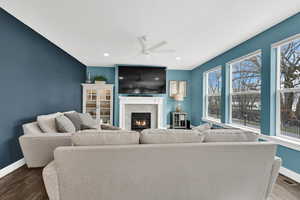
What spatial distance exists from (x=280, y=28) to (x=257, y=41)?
0.53 m

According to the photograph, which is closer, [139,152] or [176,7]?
[139,152]

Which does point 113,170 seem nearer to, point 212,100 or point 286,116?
point 286,116

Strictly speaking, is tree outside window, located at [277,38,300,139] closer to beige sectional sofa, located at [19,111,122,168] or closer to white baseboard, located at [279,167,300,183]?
white baseboard, located at [279,167,300,183]

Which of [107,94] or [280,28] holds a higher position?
[280,28]

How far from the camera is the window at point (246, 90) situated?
3.50 m

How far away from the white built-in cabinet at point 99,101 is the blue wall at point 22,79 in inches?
66.3

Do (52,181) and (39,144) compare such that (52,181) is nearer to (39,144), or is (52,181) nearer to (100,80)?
(39,144)

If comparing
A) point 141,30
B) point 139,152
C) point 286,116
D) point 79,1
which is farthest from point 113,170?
point 286,116

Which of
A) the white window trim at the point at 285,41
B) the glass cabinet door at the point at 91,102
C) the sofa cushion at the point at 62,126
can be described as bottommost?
the sofa cushion at the point at 62,126

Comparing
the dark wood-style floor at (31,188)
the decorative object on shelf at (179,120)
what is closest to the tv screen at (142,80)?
the decorative object on shelf at (179,120)

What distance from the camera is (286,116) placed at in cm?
279

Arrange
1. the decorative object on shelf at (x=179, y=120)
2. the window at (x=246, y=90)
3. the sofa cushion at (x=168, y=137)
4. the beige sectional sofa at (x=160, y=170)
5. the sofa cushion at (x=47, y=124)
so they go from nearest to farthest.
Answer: the beige sectional sofa at (x=160, y=170), the sofa cushion at (x=168, y=137), the sofa cushion at (x=47, y=124), the window at (x=246, y=90), the decorative object on shelf at (x=179, y=120)

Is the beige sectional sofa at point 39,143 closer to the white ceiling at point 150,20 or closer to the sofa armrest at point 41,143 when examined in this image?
the sofa armrest at point 41,143

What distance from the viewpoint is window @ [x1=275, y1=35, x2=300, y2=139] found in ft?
8.61
